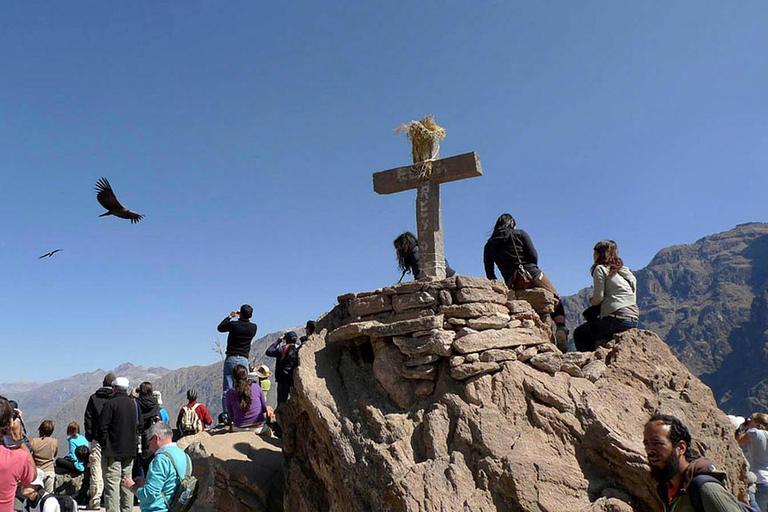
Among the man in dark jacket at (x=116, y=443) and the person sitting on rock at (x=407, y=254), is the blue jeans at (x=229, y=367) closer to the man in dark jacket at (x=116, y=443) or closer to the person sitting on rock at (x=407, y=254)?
the man in dark jacket at (x=116, y=443)

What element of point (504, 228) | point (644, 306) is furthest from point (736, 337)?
point (504, 228)

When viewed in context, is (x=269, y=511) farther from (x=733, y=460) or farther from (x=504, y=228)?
(x=733, y=460)

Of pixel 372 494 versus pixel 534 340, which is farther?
pixel 534 340

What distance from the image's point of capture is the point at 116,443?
7.85 metres

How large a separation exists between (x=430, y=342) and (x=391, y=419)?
870 millimetres

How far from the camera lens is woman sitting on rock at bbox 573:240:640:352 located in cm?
604

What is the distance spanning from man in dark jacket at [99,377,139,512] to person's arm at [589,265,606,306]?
274 inches

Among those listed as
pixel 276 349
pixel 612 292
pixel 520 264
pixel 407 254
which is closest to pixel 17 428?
pixel 276 349

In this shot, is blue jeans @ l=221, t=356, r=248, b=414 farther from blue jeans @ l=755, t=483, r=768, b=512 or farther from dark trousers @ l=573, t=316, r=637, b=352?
blue jeans @ l=755, t=483, r=768, b=512

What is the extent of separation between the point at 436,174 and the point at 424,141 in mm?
542

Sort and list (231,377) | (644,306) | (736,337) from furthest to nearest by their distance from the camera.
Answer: (644,306) < (736,337) < (231,377)

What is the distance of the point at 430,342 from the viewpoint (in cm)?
532

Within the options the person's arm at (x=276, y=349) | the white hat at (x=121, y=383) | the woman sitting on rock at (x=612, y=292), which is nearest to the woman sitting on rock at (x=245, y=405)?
the person's arm at (x=276, y=349)

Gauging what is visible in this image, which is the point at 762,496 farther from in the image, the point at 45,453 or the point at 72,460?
the point at 72,460
